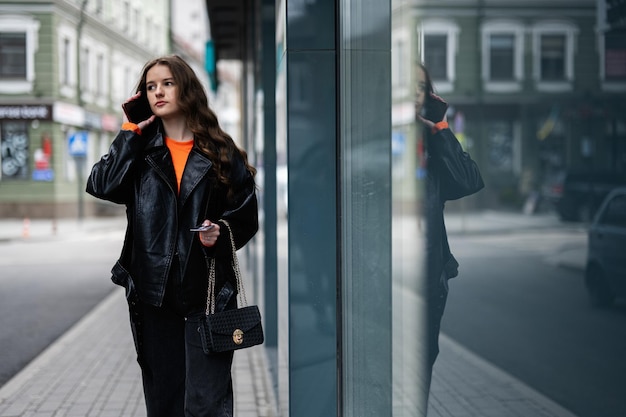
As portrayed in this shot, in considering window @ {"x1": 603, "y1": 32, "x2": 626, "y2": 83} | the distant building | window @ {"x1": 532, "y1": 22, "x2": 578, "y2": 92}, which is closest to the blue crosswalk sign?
the distant building

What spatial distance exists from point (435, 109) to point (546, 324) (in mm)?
1013

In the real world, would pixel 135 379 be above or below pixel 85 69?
below

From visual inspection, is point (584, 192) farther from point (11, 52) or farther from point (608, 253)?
point (11, 52)

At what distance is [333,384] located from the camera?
3727 millimetres

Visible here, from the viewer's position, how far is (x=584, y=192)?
1.56m

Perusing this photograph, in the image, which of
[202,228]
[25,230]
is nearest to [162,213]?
[202,228]

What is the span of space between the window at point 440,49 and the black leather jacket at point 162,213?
1.03 meters

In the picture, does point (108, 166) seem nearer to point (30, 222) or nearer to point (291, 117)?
point (291, 117)

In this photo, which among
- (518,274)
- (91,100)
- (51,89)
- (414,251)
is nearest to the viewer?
(518,274)

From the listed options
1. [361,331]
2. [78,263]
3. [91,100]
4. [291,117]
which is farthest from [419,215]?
[91,100]

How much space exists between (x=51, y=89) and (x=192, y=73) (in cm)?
2675

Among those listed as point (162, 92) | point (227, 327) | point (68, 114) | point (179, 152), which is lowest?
point (227, 327)

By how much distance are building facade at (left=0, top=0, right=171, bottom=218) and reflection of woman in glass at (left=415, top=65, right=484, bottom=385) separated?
21.2 metres

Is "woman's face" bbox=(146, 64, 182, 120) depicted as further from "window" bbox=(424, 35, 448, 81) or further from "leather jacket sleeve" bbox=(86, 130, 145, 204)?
"window" bbox=(424, 35, 448, 81)
